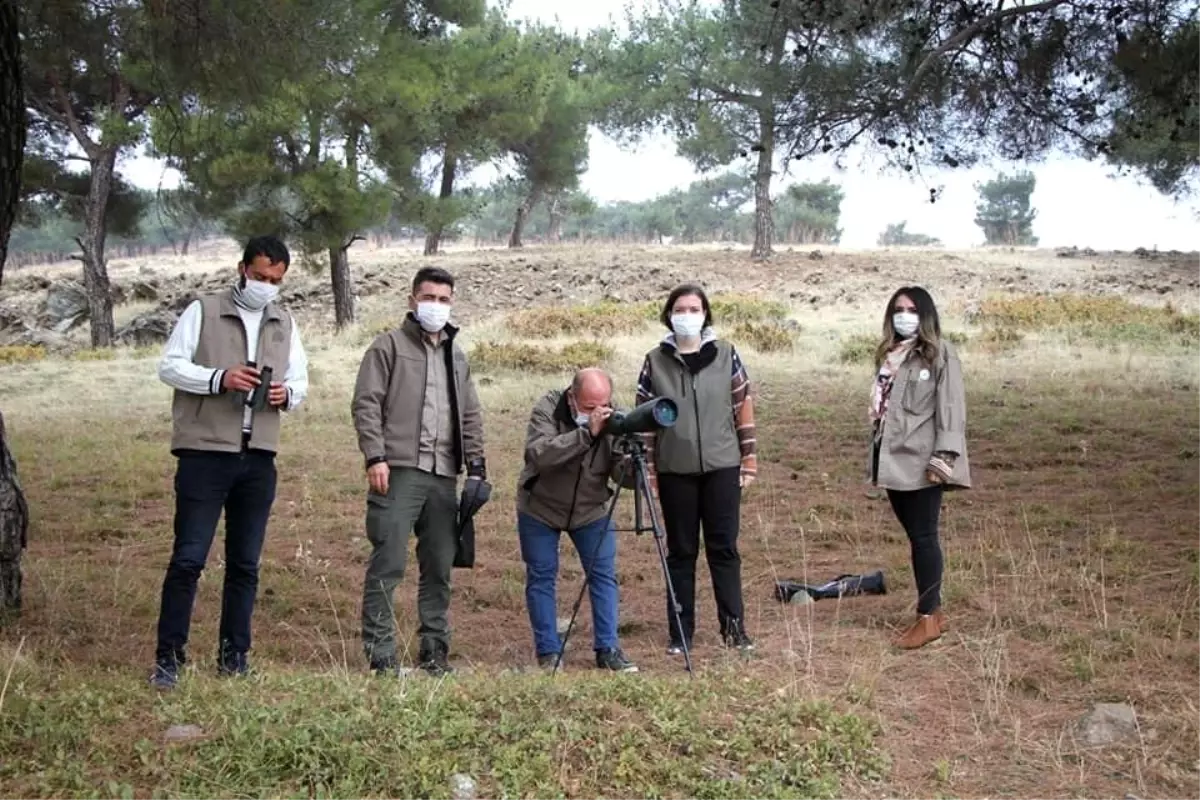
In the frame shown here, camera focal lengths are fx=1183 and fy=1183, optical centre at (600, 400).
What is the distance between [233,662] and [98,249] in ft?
65.2

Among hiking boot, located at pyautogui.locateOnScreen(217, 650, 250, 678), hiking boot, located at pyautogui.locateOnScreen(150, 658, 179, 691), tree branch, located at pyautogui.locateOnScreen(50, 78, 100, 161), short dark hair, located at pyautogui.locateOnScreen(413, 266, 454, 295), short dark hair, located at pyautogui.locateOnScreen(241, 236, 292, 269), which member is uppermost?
tree branch, located at pyautogui.locateOnScreen(50, 78, 100, 161)

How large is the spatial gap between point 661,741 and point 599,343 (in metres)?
13.8

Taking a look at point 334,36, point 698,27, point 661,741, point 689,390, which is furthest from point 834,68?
point 698,27

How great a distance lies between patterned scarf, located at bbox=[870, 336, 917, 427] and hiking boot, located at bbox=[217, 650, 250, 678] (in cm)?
289

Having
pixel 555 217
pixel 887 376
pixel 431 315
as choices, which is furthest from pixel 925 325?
pixel 555 217

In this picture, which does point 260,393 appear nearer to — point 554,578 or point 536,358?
point 554,578

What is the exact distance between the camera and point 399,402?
485 cm

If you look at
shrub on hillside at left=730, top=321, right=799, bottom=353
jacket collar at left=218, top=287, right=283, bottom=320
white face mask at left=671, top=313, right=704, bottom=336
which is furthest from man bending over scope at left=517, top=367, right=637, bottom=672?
shrub on hillside at left=730, top=321, right=799, bottom=353

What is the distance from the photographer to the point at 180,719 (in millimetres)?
3668

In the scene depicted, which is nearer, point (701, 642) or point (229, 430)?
point (229, 430)

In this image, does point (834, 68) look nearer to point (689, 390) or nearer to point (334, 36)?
point (334, 36)

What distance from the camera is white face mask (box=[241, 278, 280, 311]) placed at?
4.60m

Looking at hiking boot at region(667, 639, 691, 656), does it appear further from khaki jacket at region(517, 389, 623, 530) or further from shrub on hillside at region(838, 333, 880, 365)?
shrub on hillside at region(838, 333, 880, 365)

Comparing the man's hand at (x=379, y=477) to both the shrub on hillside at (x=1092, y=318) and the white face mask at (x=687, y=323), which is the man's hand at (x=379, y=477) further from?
the shrub on hillside at (x=1092, y=318)
